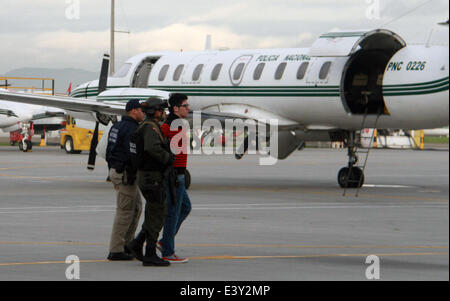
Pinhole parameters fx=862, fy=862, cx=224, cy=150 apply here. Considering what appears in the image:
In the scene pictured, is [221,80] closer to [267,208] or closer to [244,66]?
[244,66]

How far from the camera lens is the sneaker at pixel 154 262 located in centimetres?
1082

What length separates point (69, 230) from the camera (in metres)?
14.5

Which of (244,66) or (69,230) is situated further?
(244,66)

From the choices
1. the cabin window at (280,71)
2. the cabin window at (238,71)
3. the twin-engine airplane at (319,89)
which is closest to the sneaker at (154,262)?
the twin-engine airplane at (319,89)

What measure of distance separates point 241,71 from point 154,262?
14.3m

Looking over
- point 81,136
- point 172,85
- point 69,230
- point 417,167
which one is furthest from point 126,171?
point 81,136

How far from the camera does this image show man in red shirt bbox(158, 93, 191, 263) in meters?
11.2

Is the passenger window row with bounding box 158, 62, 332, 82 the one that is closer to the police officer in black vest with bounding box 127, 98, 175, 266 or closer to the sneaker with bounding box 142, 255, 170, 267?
the police officer in black vest with bounding box 127, 98, 175, 266

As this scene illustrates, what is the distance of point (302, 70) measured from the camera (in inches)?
917

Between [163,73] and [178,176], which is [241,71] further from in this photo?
[178,176]

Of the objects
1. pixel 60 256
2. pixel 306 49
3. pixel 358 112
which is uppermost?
pixel 306 49

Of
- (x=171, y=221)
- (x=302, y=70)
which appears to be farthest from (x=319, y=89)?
(x=171, y=221)

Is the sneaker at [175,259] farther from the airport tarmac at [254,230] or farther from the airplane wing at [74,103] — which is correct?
the airplane wing at [74,103]

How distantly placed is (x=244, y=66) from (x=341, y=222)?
31.8ft
